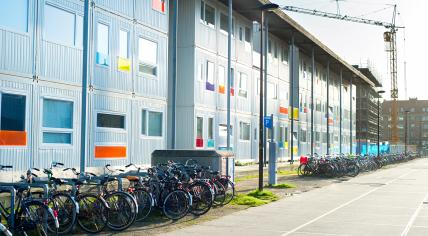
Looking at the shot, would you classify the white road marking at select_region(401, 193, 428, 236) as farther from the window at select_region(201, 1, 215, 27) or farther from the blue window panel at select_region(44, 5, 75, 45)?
the window at select_region(201, 1, 215, 27)

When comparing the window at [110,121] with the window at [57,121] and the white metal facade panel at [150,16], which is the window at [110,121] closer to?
the window at [57,121]

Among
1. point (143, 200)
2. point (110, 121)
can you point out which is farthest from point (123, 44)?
point (143, 200)

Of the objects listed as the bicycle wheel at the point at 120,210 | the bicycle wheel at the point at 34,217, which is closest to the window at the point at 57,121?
the bicycle wheel at the point at 120,210

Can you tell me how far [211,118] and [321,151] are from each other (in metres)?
24.4

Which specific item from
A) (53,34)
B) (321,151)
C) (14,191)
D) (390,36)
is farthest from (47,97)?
(390,36)

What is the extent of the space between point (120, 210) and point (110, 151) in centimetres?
957

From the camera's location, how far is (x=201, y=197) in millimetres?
12211

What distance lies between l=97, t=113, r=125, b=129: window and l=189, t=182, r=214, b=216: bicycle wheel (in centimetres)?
732

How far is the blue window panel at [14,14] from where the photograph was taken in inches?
567

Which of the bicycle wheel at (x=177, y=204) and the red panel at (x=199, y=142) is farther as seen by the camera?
the red panel at (x=199, y=142)

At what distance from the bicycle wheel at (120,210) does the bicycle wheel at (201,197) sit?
2469 millimetres

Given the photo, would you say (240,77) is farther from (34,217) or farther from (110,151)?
(34,217)

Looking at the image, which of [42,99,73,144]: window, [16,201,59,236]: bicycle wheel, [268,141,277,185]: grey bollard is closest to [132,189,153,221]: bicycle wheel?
[16,201,59,236]: bicycle wheel

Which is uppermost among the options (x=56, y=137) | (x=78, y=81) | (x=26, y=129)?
(x=78, y=81)
